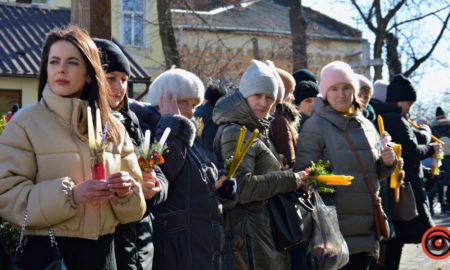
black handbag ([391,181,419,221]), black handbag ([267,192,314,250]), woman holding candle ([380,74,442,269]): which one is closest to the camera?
Result: black handbag ([267,192,314,250])

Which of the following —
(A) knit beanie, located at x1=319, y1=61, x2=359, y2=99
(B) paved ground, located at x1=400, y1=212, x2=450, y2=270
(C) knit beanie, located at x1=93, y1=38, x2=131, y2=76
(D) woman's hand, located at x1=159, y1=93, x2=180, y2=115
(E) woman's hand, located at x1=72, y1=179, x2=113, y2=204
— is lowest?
(B) paved ground, located at x1=400, y1=212, x2=450, y2=270

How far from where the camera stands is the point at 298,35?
22406 mm

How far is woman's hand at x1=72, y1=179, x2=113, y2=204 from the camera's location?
3926 mm

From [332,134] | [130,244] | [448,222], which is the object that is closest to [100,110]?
[130,244]

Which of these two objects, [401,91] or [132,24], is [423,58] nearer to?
[132,24]

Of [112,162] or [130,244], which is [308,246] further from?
[112,162]

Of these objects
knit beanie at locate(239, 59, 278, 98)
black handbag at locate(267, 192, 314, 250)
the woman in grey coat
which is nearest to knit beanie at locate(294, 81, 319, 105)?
the woman in grey coat

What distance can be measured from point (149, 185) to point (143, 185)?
4 centimetres

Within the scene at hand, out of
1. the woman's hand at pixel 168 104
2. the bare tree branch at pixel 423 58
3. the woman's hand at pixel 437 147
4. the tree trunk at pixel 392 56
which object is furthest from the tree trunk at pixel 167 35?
the woman's hand at pixel 168 104

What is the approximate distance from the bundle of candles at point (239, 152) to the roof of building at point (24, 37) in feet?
54.0

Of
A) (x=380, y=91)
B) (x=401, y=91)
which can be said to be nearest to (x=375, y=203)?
(x=401, y=91)

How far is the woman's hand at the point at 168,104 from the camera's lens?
217 inches

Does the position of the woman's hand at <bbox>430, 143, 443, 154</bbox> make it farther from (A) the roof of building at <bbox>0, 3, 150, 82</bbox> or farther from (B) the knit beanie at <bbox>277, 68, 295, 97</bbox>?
(A) the roof of building at <bbox>0, 3, 150, 82</bbox>

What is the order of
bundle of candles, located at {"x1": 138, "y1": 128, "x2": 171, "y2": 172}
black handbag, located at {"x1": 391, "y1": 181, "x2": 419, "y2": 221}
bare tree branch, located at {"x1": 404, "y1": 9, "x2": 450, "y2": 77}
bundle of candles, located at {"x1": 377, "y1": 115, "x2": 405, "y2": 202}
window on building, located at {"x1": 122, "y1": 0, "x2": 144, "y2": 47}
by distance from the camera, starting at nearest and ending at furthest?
bundle of candles, located at {"x1": 138, "y1": 128, "x2": 171, "y2": 172}, bundle of candles, located at {"x1": 377, "y1": 115, "x2": 405, "y2": 202}, black handbag, located at {"x1": 391, "y1": 181, "x2": 419, "y2": 221}, bare tree branch, located at {"x1": 404, "y1": 9, "x2": 450, "y2": 77}, window on building, located at {"x1": 122, "y1": 0, "x2": 144, "y2": 47}
